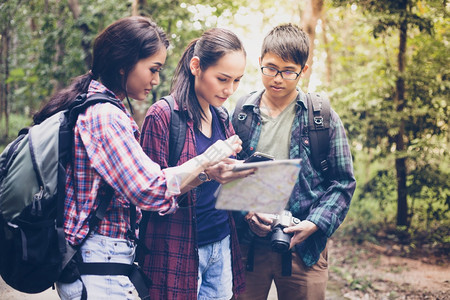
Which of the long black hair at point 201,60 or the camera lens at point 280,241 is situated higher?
the long black hair at point 201,60

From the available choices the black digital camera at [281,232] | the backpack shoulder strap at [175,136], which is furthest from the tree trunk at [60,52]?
the black digital camera at [281,232]

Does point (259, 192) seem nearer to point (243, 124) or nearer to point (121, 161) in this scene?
point (121, 161)

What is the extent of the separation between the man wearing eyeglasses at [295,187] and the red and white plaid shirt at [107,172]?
964 millimetres

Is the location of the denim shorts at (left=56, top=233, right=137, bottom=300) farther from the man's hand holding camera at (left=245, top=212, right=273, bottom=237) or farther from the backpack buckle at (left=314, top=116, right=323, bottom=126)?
the backpack buckle at (left=314, top=116, right=323, bottom=126)

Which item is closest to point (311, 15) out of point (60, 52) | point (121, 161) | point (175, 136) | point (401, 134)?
point (401, 134)

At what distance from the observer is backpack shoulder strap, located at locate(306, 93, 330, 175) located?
2.38 meters

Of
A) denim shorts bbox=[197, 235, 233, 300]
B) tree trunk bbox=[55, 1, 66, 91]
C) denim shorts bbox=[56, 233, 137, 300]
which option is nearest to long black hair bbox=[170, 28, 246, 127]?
denim shorts bbox=[197, 235, 233, 300]

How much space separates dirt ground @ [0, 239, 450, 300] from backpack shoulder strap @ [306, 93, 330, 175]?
90.8 inches

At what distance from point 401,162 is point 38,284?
5.27 meters

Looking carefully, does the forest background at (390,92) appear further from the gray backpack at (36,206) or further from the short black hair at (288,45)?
the gray backpack at (36,206)

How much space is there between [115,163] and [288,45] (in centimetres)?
140

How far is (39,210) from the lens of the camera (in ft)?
4.64

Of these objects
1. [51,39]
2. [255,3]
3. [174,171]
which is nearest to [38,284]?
[174,171]

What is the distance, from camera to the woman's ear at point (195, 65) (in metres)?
2.14
